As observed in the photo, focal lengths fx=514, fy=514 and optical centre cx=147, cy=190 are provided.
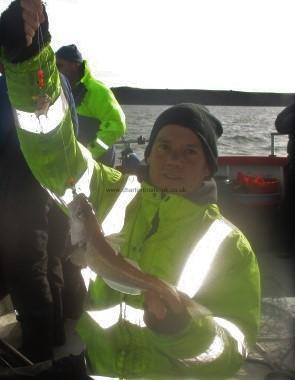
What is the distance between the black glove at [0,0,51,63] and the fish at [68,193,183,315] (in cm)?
70

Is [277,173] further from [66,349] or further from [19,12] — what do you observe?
[19,12]

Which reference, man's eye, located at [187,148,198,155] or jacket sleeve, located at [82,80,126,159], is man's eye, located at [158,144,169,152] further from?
jacket sleeve, located at [82,80,126,159]

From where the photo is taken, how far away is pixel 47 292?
3.82m

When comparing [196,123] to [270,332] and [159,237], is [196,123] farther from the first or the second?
[270,332]

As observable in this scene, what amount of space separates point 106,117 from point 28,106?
116 inches

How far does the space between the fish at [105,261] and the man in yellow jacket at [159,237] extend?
0.04 meters

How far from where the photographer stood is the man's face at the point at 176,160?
244 centimetres

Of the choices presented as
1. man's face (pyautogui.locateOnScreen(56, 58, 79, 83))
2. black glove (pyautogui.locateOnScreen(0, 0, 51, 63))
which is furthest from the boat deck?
man's face (pyautogui.locateOnScreen(56, 58, 79, 83))

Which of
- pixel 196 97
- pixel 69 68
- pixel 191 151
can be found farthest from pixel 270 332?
pixel 196 97

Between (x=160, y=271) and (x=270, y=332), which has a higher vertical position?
(x=160, y=271)

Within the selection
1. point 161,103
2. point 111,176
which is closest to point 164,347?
point 111,176

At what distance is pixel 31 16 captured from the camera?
7.38ft

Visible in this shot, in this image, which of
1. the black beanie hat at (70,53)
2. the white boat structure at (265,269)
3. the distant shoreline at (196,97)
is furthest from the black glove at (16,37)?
the distant shoreline at (196,97)

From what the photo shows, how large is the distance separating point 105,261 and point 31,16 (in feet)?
3.66
